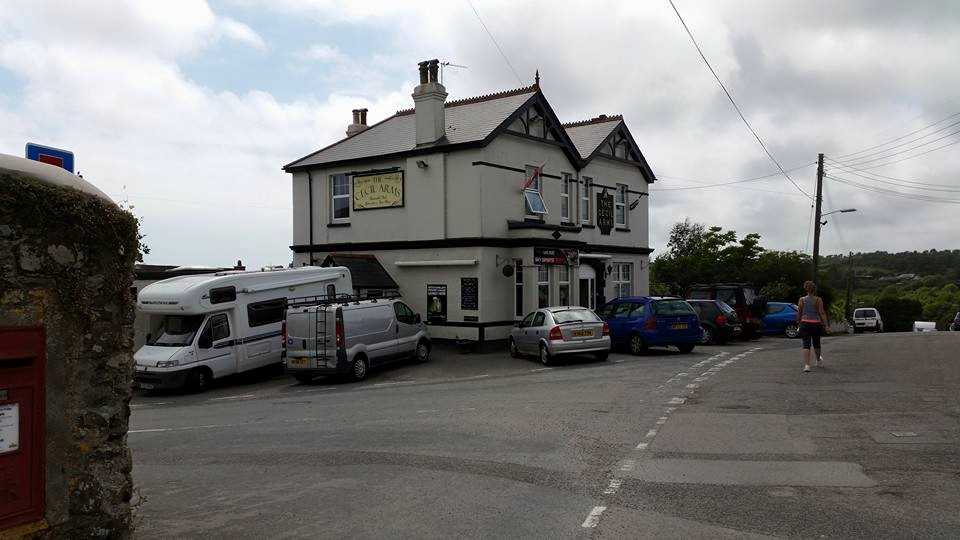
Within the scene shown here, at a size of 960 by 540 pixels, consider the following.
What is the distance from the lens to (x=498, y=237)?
23.1 metres

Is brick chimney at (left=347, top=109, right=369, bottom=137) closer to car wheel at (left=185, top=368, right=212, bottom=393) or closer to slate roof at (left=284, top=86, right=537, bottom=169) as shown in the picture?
slate roof at (left=284, top=86, right=537, bottom=169)

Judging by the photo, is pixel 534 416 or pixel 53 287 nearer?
pixel 53 287

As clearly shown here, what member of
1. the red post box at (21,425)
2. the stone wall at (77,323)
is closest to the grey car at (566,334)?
the stone wall at (77,323)

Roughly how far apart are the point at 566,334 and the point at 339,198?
11.8 meters

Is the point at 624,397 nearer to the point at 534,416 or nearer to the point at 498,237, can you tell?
the point at 534,416

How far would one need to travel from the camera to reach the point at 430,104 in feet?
77.2

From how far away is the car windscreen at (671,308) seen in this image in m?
20.6

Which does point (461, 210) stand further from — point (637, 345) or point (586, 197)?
point (586, 197)

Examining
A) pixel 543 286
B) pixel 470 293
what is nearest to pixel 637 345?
pixel 543 286

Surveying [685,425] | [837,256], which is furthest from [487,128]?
[837,256]

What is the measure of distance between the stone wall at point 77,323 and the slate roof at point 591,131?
24624mm

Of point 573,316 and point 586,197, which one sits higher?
point 586,197

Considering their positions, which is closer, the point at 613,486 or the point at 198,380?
the point at 613,486

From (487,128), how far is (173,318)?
36.1 feet
